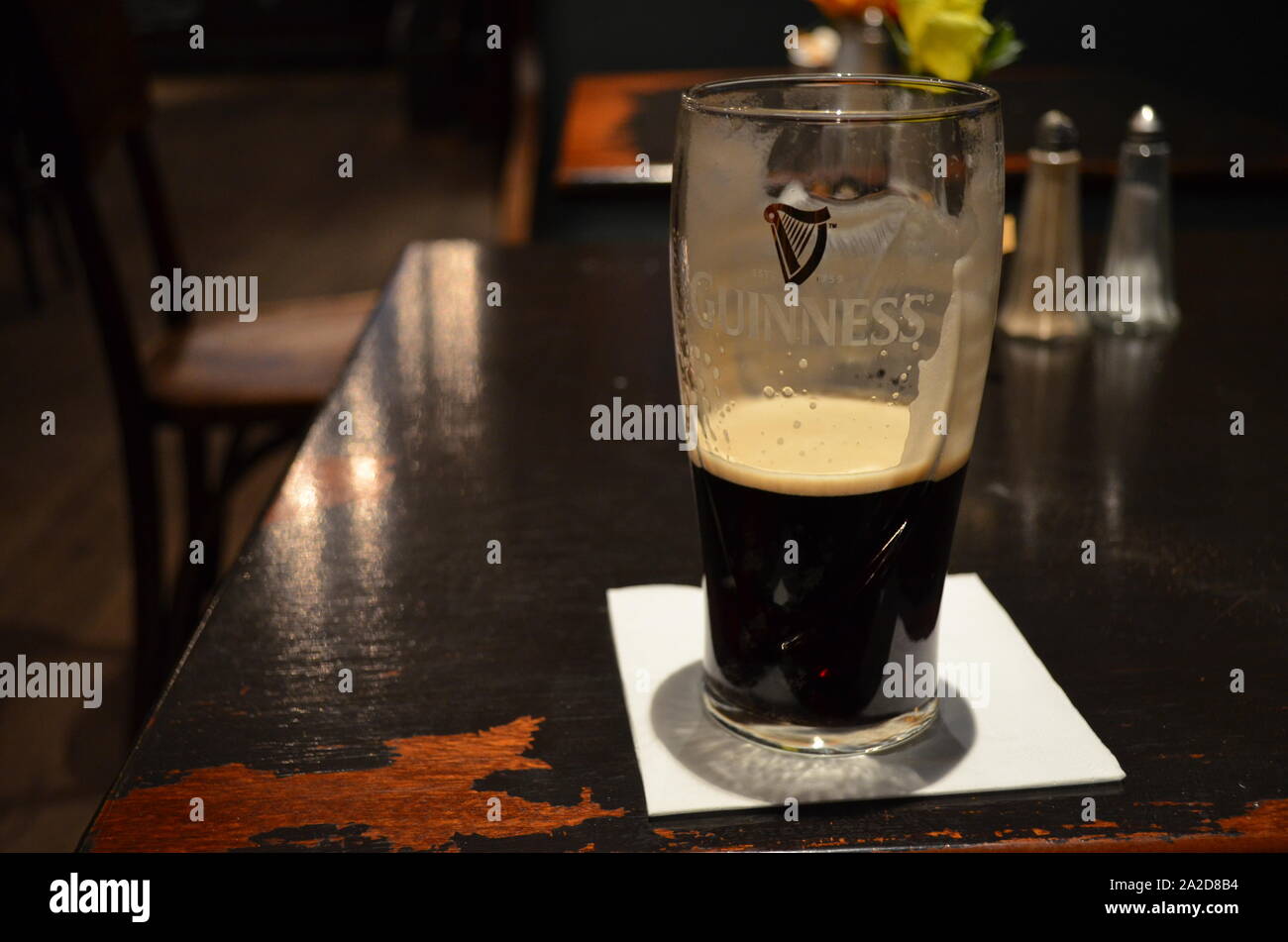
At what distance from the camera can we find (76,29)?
155cm

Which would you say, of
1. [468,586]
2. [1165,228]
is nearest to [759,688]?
[468,586]

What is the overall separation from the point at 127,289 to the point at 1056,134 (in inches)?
143

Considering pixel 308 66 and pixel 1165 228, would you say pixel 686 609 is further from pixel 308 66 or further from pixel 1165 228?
pixel 308 66

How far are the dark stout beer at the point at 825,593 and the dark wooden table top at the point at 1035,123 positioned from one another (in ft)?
3.41

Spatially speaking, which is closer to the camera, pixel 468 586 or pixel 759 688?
pixel 759 688

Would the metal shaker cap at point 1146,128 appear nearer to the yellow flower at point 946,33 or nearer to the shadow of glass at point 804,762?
the yellow flower at point 946,33

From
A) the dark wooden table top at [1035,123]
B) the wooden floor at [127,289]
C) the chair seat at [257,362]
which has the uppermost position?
the dark wooden table top at [1035,123]

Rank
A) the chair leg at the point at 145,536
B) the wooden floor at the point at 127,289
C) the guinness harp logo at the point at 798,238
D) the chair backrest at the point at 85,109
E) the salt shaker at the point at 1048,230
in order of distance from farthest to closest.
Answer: the wooden floor at the point at 127,289 < the chair leg at the point at 145,536 < the chair backrest at the point at 85,109 < the salt shaker at the point at 1048,230 < the guinness harp logo at the point at 798,238

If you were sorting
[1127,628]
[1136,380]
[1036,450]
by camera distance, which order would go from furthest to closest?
[1136,380]
[1036,450]
[1127,628]

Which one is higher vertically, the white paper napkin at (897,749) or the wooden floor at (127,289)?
the white paper napkin at (897,749)

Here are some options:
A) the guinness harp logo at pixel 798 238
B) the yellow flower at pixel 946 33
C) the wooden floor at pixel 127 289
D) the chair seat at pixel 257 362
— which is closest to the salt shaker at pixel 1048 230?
the yellow flower at pixel 946 33

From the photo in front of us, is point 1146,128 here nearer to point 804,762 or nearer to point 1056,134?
point 1056,134

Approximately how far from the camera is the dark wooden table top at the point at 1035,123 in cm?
163
